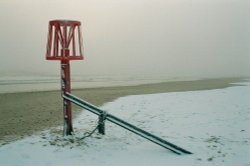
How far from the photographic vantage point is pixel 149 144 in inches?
328

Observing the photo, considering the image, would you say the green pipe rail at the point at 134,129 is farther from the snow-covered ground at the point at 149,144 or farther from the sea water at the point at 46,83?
the sea water at the point at 46,83

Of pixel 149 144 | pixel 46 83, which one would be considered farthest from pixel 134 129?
pixel 46 83

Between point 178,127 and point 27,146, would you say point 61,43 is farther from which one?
point 178,127

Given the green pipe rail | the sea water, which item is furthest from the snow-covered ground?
the sea water

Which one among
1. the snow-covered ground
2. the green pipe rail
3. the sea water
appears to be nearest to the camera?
the snow-covered ground

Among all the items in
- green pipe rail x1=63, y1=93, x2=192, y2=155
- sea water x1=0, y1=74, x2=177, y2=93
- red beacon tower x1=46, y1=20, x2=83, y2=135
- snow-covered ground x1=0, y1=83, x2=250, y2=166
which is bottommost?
sea water x1=0, y1=74, x2=177, y2=93

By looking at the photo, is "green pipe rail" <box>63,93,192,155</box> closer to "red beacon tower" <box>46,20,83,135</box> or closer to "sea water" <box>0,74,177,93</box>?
"red beacon tower" <box>46,20,83,135</box>

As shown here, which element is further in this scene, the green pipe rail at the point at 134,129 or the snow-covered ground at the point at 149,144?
the green pipe rail at the point at 134,129

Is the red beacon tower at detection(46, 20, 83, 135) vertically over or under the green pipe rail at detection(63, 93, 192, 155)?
over

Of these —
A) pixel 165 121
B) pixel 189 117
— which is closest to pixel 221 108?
pixel 189 117

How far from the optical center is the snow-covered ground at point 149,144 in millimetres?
6801

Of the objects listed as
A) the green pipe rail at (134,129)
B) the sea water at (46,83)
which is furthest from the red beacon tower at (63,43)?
the sea water at (46,83)

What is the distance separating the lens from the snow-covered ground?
22.3 feet

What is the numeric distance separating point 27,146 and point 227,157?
551 cm
